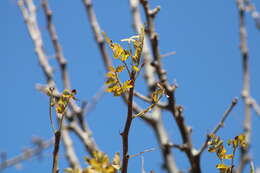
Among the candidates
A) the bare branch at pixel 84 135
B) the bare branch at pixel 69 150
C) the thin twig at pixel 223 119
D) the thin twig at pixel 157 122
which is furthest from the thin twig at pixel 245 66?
the bare branch at pixel 69 150

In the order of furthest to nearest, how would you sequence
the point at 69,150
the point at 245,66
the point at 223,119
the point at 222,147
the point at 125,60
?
the point at 69,150 → the point at 245,66 → the point at 223,119 → the point at 222,147 → the point at 125,60

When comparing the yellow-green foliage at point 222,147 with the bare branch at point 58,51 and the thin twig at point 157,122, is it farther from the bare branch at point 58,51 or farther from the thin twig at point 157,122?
the bare branch at point 58,51

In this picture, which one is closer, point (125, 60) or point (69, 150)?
point (125, 60)

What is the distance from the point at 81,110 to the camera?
110 inches

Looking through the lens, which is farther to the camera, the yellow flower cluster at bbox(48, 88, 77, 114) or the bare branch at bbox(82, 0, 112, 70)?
the bare branch at bbox(82, 0, 112, 70)

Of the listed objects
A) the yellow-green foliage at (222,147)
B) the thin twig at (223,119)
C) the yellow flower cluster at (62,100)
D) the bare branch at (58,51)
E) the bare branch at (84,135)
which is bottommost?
the yellow-green foliage at (222,147)

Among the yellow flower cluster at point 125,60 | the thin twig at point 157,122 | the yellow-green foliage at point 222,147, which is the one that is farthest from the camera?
the thin twig at point 157,122

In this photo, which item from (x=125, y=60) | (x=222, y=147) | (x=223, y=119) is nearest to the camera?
(x=125, y=60)

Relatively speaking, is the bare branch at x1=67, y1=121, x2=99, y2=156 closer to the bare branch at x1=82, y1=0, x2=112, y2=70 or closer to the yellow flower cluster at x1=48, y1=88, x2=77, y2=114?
the bare branch at x1=82, y1=0, x2=112, y2=70

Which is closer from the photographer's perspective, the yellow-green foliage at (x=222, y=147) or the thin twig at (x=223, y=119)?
the yellow-green foliage at (x=222, y=147)

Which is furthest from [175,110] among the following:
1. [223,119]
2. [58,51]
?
[58,51]

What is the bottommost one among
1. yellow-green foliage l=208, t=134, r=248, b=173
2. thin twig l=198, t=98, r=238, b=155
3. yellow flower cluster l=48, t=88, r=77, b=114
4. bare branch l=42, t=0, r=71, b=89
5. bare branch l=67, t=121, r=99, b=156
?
yellow-green foliage l=208, t=134, r=248, b=173

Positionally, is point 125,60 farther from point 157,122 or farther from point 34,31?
point 34,31

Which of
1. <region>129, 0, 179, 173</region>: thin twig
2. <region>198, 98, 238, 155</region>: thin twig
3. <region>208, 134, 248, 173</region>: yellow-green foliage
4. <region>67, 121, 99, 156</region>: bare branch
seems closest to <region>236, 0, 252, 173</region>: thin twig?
<region>129, 0, 179, 173</region>: thin twig
